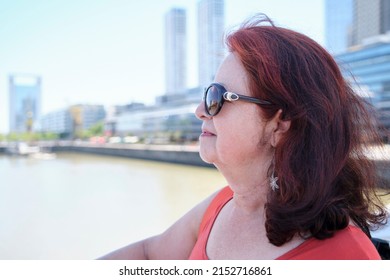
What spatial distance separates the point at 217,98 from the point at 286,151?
123mm

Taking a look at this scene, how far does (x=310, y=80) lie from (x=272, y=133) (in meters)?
0.09

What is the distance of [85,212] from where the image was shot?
16.4 feet

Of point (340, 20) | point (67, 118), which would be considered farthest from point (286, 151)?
point (340, 20)

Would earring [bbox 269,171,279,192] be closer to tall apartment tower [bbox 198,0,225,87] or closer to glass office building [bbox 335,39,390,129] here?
tall apartment tower [bbox 198,0,225,87]

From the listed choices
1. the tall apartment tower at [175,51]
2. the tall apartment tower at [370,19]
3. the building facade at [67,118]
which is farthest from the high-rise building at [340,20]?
the building facade at [67,118]

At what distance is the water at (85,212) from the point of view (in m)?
3.19

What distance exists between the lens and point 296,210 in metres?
0.50

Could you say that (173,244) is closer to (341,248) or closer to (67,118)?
(341,248)

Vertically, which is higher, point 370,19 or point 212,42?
point 370,19

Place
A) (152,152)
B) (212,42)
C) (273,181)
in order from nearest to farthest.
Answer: (273,181)
(212,42)
(152,152)
